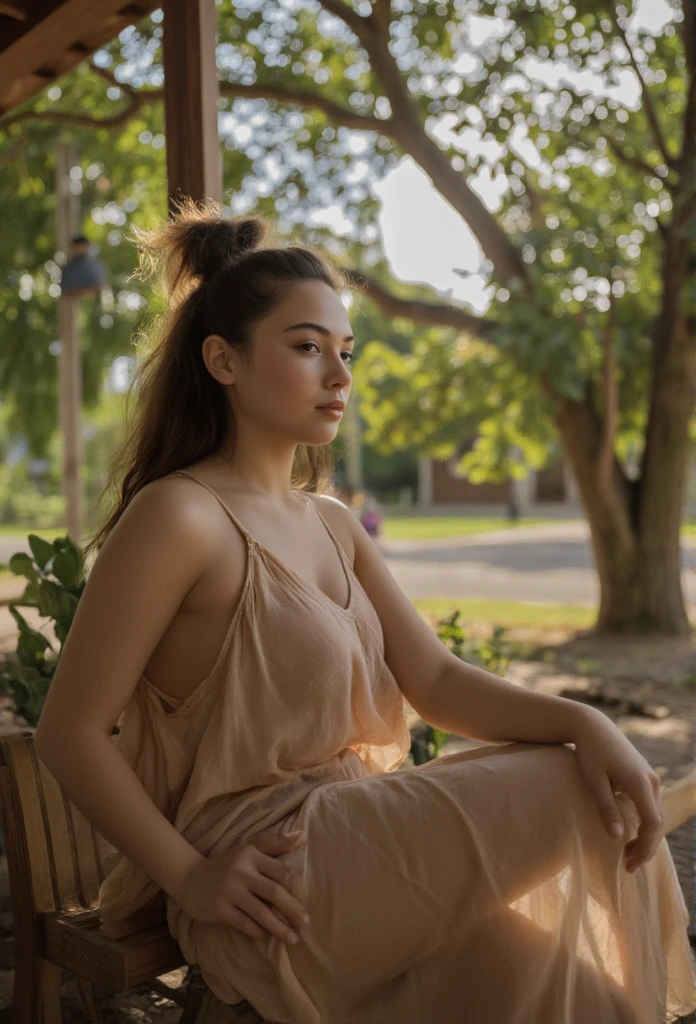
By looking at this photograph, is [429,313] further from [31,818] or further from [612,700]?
[31,818]

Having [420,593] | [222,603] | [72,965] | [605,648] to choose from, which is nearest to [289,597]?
[222,603]

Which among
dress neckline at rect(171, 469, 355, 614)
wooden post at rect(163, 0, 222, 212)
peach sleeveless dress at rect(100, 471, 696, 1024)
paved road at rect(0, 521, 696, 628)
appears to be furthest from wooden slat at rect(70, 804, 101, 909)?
paved road at rect(0, 521, 696, 628)

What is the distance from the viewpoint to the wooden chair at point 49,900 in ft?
5.38

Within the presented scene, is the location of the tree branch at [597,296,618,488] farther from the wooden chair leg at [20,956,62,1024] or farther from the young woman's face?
the wooden chair leg at [20,956,62,1024]

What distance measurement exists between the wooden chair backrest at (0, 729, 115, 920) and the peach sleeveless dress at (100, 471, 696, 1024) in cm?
22

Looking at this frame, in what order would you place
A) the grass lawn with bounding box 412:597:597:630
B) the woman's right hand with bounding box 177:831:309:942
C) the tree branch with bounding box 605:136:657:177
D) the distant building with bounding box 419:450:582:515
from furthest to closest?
the distant building with bounding box 419:450:582:515 < the grass lawn with bounding box 412:597:597:630 < the tree branch with bounding box 605:136:657:177 < the woman's right hand with bounding box 177:831:309:942

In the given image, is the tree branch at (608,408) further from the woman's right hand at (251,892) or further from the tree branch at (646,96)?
the woman's right hand at (251,892)

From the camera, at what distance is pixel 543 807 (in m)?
1.46

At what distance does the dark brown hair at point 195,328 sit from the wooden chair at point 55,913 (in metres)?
0.46

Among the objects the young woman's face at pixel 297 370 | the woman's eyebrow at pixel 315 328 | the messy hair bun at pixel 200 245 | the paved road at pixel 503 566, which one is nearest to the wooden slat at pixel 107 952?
the young woman's face at pixel 297 370

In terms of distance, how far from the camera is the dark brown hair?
5.71 ft

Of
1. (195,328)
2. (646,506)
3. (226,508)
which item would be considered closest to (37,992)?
(226,508)

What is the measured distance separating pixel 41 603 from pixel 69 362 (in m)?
6.23

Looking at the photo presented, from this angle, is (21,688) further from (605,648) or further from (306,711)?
(605,648)
